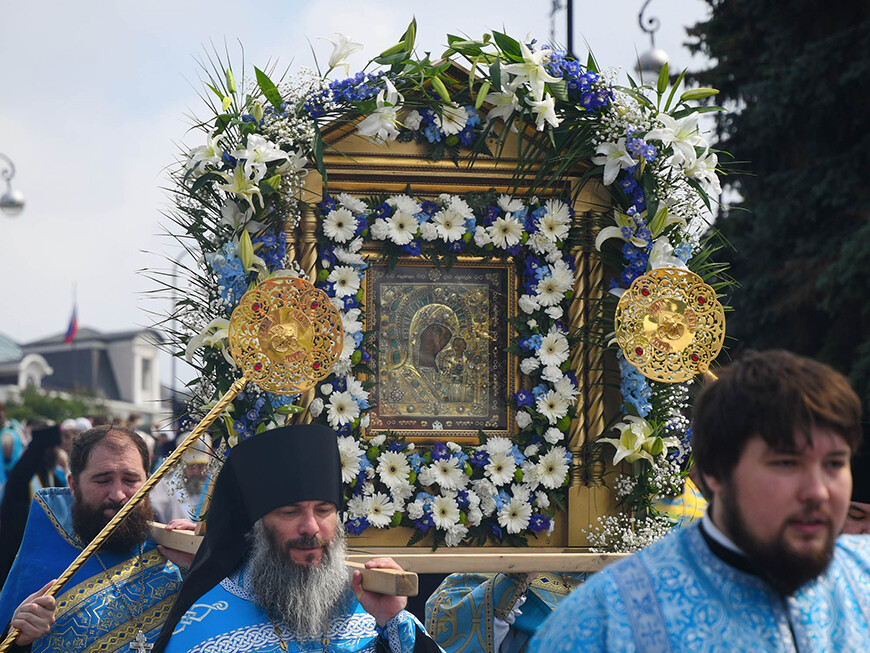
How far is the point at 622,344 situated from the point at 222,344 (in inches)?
60.7

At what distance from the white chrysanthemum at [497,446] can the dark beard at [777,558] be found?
6.57ft

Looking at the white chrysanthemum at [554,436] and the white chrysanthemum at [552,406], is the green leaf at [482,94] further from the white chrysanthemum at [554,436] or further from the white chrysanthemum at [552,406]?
the white chrysanthemum at [554,436]

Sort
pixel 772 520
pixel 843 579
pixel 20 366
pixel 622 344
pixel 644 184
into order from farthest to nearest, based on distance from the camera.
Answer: pixel 20 366 < pixel 644 184 < pixel 622 344 < pixel 843 579 < pixel 772 520

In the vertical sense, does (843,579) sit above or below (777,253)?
below

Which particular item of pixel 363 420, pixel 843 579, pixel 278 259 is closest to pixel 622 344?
pixel 363 420

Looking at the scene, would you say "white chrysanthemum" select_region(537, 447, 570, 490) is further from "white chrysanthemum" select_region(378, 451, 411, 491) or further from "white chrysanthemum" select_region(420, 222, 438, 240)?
"white chrysanthemum" select_region(420, 222, 438, 240)

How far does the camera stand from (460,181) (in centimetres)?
441

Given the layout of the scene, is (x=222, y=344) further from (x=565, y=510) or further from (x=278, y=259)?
(x=565, y=510)

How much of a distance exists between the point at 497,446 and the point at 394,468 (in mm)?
426

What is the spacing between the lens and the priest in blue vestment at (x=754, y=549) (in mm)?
2242

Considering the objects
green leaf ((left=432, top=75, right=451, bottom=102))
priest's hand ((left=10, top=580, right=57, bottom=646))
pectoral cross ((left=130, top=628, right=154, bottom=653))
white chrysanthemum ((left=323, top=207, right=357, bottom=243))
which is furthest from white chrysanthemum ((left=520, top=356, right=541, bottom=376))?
priest's hand ((left=10, top=580, right=57, bottom=646))

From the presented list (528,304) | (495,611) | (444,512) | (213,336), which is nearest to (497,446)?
(444,512)

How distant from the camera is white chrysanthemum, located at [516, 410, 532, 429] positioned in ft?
14.2

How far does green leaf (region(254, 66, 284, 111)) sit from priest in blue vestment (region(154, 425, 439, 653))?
1.32 metres
